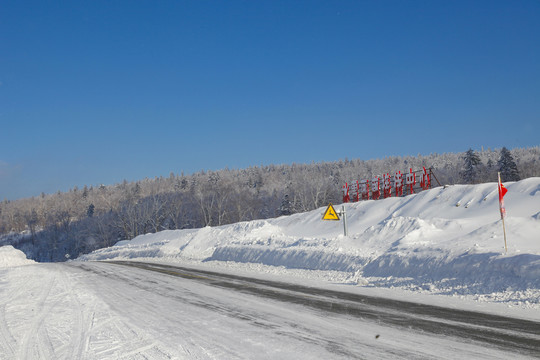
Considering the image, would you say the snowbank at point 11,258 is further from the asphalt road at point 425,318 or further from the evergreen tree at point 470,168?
the evergreen tree at point 470,168

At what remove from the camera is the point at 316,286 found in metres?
10.4

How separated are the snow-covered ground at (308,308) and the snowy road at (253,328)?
29mm

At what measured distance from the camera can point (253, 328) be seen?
5934mm

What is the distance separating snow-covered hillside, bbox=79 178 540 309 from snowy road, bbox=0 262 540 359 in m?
2.63

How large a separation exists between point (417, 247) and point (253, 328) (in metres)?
8.33

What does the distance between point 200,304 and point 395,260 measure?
6835 millimetres

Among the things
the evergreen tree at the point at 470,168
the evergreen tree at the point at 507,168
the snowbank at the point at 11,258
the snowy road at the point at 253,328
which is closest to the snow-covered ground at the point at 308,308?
the snowy road at the point at 253,328

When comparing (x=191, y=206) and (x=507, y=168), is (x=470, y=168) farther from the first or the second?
(x=191, y=206)

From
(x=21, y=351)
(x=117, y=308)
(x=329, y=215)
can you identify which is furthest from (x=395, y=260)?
(x=21, y=351)

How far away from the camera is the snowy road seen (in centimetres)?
471

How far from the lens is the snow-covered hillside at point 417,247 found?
880cm

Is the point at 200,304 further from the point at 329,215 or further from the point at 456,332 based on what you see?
the point at 329,215

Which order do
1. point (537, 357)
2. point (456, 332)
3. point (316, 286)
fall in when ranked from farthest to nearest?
point (316, 286)
point (456, 332)
point (537, 357)

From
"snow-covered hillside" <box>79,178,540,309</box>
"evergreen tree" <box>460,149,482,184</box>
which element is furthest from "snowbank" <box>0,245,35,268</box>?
"evergreen tree" <box>460,149,482,184</box>
